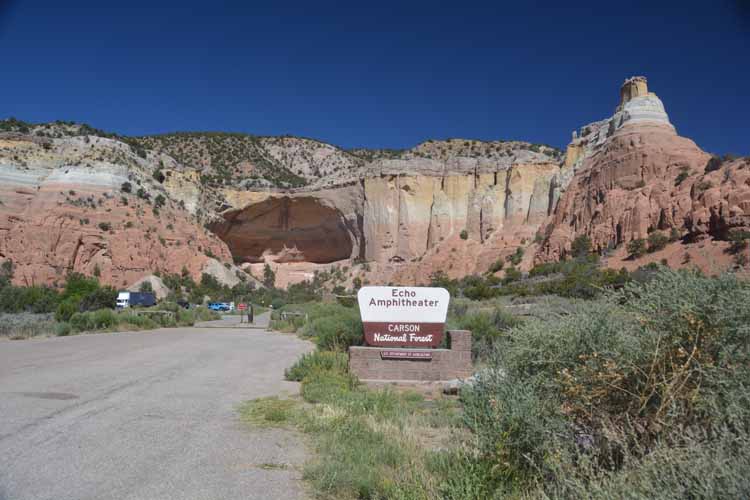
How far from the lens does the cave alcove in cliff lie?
7481cm

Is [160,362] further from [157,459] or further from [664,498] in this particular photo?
[664,498]

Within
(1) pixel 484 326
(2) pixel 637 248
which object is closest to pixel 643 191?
(2) pixel 637 248

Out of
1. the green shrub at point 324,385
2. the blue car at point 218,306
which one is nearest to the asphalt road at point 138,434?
the green shrub at point 324,385

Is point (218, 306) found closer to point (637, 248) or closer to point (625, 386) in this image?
point (637, 248)

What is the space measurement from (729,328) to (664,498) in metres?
1.61

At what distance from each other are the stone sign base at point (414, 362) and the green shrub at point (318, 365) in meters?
0.70

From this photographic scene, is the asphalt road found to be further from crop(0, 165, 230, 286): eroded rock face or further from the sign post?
crop(0, 165, 230, 286): eroded rock face

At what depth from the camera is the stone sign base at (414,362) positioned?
11.6 m

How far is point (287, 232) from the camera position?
3091 inches

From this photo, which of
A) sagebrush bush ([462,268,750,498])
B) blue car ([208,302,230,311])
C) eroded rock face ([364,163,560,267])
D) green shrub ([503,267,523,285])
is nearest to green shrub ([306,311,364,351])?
sagebrush bush ([462,268,750,498])

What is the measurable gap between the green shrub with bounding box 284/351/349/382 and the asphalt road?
1.25 ft

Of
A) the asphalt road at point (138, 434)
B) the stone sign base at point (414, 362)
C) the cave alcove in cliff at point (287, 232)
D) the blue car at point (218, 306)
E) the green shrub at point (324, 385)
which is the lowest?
the blue car at point (218, 306)

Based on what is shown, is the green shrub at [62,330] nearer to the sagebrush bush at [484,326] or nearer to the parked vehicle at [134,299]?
the sagebrush bush at [484,326]

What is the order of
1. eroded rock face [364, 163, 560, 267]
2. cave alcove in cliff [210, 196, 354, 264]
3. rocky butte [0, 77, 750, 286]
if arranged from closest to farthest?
rocky butte [0, 77, 750, 286] < eroded rock face [364, 163, 560, 267] < cave alcove in cliff [210, 196, 354, 264]
